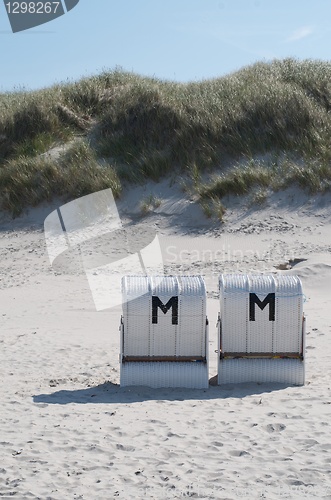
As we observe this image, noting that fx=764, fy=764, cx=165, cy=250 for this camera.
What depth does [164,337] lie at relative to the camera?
7.99 m

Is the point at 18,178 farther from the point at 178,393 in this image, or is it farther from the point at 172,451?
the point at 172,451

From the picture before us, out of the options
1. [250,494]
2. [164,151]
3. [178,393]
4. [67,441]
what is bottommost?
[164,151]

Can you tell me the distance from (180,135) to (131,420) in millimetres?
14084

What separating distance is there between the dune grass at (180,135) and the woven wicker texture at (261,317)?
9.80 metres

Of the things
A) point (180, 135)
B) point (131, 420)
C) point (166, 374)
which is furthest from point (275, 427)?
point (180, 135)

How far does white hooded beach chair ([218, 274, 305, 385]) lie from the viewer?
7957mm

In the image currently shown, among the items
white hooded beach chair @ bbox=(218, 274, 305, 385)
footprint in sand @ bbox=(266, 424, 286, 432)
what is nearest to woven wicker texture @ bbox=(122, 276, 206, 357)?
white hooded beach chair @ bbox=(218, 274, 305, 385)

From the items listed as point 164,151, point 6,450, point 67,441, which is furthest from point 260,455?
point 164,151

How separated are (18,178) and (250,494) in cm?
1571

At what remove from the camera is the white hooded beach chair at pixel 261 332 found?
7957mm

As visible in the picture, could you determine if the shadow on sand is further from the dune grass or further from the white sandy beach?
the dune grass

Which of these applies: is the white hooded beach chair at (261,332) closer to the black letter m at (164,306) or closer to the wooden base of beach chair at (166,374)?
the wooden base of beach chair at (166,374)

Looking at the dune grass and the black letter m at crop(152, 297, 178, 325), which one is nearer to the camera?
the black letter m at crop(152, 297, 178, 325)

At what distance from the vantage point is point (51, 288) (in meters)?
14.0
